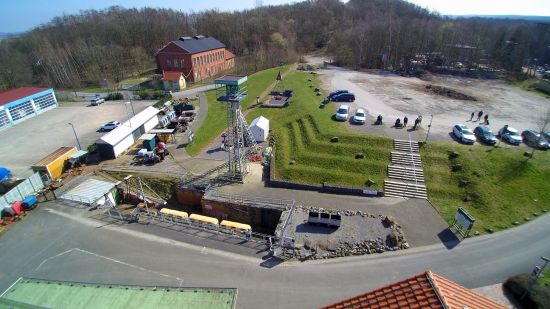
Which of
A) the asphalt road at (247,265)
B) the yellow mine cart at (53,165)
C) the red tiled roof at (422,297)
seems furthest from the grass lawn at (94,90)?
the red tiled roof at (422,297)

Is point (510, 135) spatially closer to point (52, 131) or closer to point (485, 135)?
point (485, 135)

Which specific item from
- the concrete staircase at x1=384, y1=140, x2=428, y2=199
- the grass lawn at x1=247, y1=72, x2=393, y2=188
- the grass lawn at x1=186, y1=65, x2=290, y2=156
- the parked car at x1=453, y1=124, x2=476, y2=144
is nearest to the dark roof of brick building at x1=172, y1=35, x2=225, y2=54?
the grass lawn at x1=186, y1=65, x2=290, y2=156

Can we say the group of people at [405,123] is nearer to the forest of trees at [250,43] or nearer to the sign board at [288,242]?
the sign board at [288,242]

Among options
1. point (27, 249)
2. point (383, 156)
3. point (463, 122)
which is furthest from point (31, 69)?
point (463, 122)

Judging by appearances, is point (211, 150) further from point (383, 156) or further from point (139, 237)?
point (383, 156)

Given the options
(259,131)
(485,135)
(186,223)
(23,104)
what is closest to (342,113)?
(259,131)

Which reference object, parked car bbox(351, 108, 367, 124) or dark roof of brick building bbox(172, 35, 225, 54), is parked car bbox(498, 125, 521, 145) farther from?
dark roof of brick building bbox(172, 35, 225, 54)
